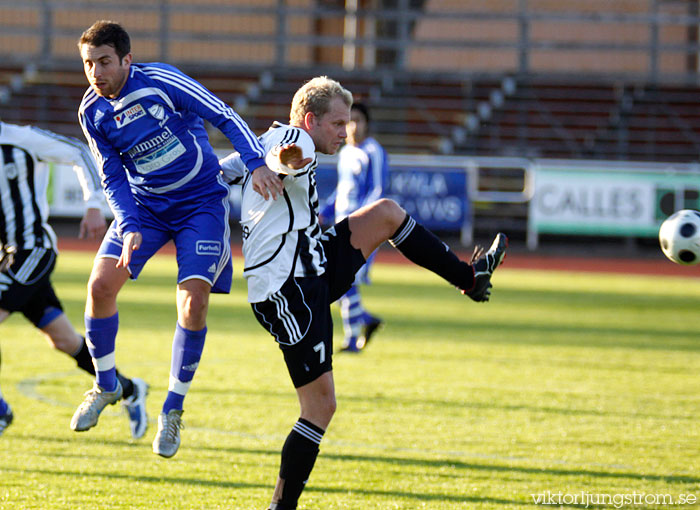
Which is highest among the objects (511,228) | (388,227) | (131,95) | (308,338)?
(131,95)

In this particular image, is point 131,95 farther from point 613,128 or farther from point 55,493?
point 613,128

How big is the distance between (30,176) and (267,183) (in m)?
1.89

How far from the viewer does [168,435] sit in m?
4.43

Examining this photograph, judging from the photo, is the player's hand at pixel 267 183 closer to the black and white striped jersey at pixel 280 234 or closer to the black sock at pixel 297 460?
the black and white striped jersey at pixel 280 234

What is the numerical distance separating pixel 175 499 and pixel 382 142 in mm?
18803

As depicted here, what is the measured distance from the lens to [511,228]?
2020 cm

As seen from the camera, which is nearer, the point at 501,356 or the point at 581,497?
the point at 581,497

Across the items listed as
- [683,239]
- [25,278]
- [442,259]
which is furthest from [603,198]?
[25,278]

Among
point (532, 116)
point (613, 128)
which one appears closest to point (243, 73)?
point (532, 116)

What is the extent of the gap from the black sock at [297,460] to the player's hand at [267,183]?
926 mm

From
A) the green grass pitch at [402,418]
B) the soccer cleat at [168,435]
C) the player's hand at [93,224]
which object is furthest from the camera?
the player's hand at [93,224]

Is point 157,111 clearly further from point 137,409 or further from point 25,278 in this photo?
point 137,409

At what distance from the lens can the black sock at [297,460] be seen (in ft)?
13.1

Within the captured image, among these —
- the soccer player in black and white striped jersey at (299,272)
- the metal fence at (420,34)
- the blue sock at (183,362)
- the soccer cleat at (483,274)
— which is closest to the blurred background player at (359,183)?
the soccer cleat at (483,274)
